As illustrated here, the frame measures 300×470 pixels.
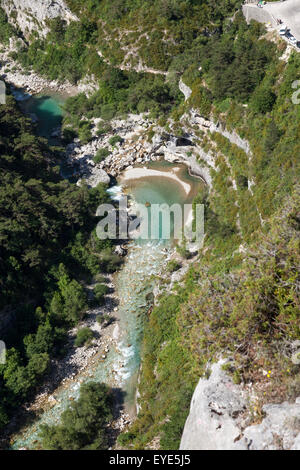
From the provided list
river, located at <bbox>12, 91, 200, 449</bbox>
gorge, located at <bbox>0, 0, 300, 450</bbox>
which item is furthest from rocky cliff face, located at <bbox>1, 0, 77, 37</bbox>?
river, located at <bbox>12, 91, 200, 449</bbox>

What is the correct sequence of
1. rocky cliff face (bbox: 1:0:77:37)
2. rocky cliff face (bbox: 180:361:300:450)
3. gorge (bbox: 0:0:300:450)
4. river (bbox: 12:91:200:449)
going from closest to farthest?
rocky cliff face (bbox: 180:361:300:450) → gorge (bbox: 0:0:300:450) → river (bbox: 12:91:200:449) → rocky cliff face (bbox: 1:0:77:37)

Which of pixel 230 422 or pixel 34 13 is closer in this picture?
pixel 230 422

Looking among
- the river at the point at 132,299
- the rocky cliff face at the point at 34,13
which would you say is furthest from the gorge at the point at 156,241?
the rocky cliff face at the point at 34,13

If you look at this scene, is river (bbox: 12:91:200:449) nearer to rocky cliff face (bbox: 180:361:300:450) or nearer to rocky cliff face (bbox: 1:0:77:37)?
rocky cliff face (bbox: 180:361:300:450)

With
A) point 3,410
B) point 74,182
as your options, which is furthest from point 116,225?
point 3,410

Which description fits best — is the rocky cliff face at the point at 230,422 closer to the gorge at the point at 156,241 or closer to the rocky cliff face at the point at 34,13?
the gorge at the point at 156,241

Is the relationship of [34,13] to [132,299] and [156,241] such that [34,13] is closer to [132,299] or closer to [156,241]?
[156,241]

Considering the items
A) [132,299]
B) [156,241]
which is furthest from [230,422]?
[156,241]
